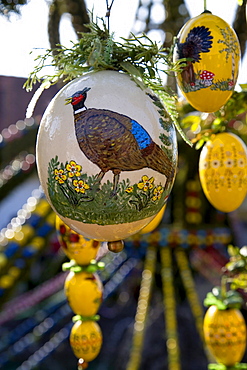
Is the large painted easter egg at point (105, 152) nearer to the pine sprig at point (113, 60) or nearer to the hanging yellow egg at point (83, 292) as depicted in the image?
the pine sprig at point (113, 60)

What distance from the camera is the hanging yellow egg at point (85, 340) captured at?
6.40 feet

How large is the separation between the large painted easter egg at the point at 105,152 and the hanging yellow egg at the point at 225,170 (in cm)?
62

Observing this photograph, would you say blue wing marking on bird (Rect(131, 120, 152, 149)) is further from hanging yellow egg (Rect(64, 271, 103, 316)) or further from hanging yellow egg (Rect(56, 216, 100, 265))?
hanging yellow egg (Rect(64, 271, 103, 316))

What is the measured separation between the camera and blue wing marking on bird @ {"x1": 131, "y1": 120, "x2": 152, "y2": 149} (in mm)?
1052

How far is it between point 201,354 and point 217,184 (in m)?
3.28

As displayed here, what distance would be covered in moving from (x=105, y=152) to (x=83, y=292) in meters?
1.02

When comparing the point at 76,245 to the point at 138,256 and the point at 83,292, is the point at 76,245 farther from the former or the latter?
the point at 138,256

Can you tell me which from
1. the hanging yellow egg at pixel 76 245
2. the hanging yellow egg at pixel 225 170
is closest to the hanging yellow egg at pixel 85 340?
the hanging yellow egg at pixel 76 245

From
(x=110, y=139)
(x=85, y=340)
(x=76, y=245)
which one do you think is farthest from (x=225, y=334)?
(x=110, y=139)

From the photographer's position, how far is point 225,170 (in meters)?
1.70

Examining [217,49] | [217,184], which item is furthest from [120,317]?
[217,49]

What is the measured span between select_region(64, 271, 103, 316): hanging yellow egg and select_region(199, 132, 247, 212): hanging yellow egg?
570 millimetres

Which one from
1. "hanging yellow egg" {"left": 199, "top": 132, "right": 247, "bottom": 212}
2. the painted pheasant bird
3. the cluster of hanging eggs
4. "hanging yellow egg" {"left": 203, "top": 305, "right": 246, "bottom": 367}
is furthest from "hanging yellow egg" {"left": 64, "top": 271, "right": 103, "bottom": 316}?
the painted pheasant bird

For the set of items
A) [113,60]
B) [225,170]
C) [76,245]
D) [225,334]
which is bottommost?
[225,334]
